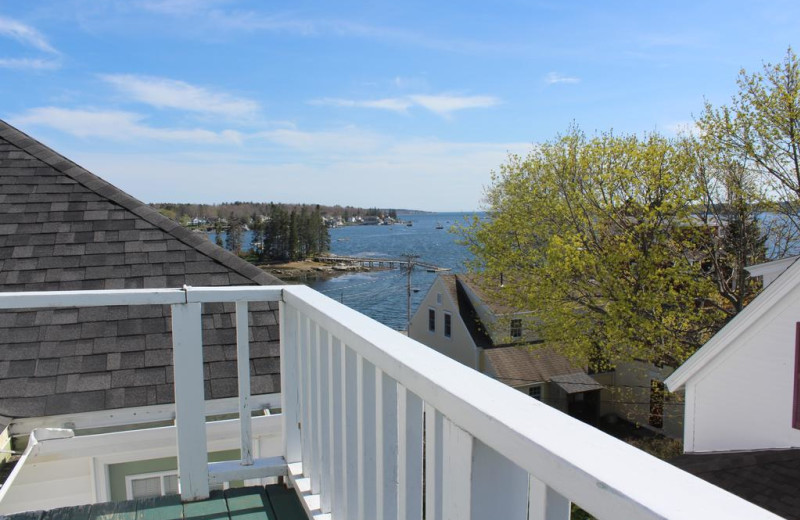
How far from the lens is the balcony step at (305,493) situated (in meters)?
1.86

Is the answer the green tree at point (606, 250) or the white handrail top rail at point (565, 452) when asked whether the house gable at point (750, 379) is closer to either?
the green tree at point (606, 250)

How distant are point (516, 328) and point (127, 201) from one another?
59.2ft

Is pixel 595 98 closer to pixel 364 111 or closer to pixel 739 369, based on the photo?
pixel 364 111

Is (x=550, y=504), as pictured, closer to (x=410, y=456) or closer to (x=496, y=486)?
(x=496, y=486)

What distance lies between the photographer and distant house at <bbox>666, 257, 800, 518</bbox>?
7660 mm

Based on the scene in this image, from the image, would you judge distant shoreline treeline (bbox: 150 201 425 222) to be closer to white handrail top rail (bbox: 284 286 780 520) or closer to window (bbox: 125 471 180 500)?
window (bbox: 125 471 180 500)

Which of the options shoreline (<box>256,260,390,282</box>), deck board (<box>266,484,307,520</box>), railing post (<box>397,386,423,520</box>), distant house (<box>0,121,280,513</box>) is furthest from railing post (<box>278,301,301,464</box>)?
shoreline (<box>256,260,390,282</box>)

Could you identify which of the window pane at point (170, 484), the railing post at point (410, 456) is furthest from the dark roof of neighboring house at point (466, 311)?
the railing post at point (410, 456)

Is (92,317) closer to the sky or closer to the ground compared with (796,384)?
closer to the sky

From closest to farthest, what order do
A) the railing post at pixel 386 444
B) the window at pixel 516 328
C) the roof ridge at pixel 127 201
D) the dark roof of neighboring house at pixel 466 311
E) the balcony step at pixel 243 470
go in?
the railing post at pixel 386 444 → the balcony step at pixel 243 470 → the roof ridge at pixel 127 201 → the window at pixel 516 328 → the dark roof of neighboring house at pixel 466 311

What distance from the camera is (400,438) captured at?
1.14 m

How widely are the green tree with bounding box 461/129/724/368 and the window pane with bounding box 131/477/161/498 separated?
42.9ft

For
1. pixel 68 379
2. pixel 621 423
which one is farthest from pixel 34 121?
pixel 621 423

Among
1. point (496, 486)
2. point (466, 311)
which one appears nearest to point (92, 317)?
point (496, 486)
